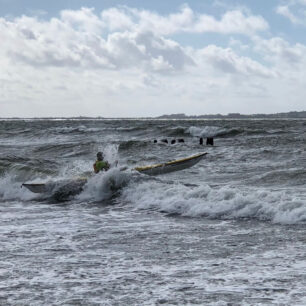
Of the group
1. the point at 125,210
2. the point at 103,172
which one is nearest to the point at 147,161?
the point at 103,172

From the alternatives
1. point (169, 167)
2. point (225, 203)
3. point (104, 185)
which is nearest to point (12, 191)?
point (104, 185)

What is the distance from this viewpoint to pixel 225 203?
1199cm

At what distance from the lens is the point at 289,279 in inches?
252

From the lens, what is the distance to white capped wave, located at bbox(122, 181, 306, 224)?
428 inches

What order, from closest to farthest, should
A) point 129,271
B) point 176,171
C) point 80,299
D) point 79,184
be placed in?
point 80,299, point 129,271, point 79,184, point 176,171

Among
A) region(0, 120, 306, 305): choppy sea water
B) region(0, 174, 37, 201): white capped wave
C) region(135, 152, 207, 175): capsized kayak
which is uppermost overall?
region(135, 152, 207, 175): capsized kayak

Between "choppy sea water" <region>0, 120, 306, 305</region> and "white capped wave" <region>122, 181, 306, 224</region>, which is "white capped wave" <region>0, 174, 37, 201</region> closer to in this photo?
"choppy sea water" <region>0, 120, 306, 305</region>

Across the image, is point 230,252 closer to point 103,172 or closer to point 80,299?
point 80,299

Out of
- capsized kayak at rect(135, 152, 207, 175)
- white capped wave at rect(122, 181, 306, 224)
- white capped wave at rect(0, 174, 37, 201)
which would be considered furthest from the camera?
capsized kayak at rect(135, 152, 207, 175)

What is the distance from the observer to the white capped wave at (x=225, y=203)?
10.9 meters

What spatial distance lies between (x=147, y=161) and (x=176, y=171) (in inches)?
288

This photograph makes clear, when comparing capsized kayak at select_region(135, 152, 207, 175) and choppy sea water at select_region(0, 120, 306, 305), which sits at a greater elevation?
capsized kayak at select_region(135, 152, 207, 175)

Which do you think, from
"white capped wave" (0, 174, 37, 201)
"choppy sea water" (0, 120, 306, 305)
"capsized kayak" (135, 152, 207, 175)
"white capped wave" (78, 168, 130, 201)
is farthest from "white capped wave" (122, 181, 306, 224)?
"capsized kayak" (135, 152, 207, 175)

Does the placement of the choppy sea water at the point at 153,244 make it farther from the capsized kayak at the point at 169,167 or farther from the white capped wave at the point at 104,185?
the capsized kayak at the point at 169,167
